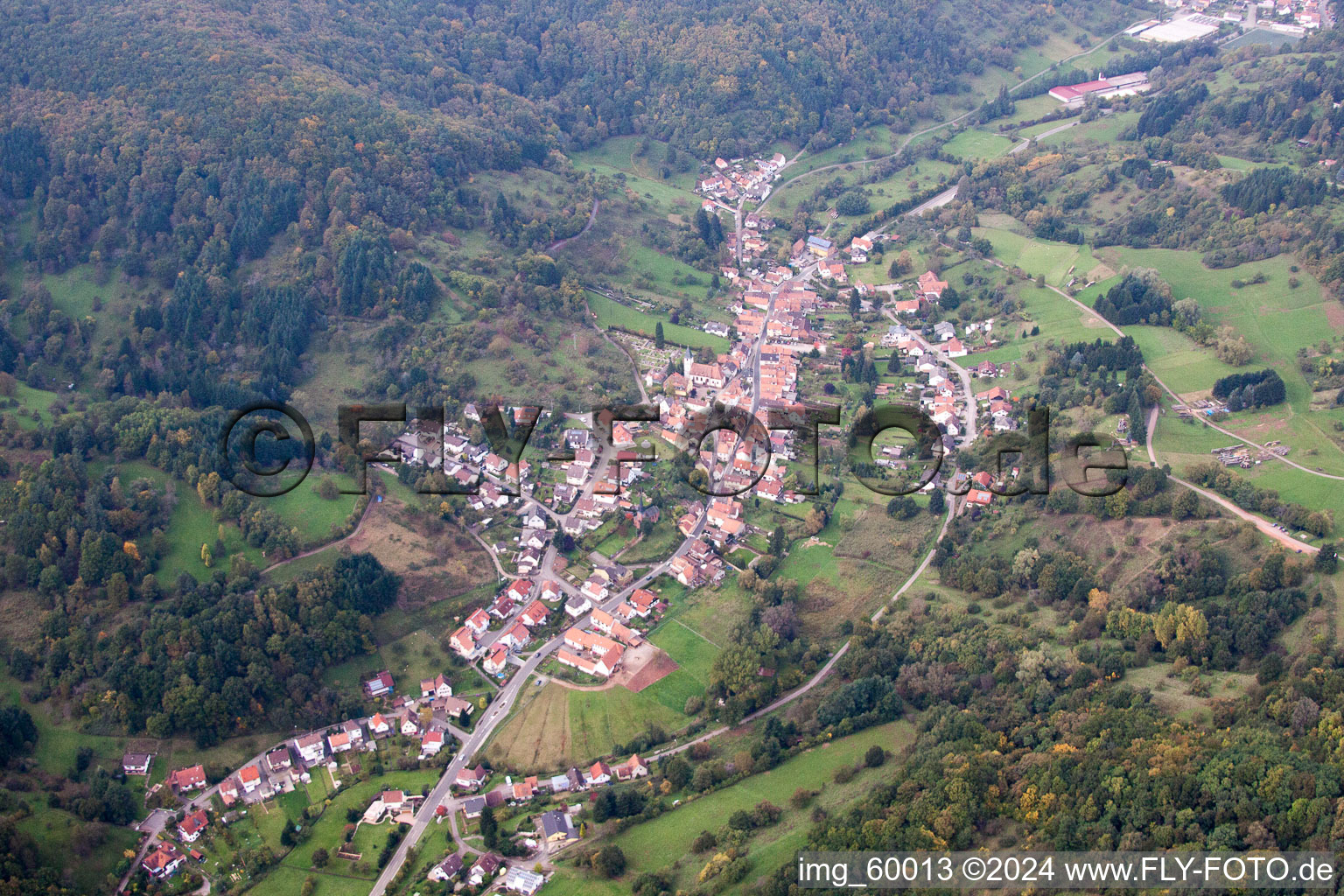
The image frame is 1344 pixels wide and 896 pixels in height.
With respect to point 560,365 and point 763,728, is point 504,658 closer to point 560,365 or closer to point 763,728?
point 763,728

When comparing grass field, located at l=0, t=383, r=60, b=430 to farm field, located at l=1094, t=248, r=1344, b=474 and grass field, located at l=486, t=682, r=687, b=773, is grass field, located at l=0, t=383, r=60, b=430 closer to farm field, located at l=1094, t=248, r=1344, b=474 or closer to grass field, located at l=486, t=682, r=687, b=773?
grass field, located at l=486, t=682, r=687, b=773

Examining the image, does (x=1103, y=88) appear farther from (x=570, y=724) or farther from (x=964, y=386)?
(x=570, y=724)

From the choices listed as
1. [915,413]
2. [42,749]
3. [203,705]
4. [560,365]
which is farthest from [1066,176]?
[42,749]

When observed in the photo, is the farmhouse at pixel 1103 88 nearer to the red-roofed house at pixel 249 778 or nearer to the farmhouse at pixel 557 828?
the farmhouse at pixel 557 828

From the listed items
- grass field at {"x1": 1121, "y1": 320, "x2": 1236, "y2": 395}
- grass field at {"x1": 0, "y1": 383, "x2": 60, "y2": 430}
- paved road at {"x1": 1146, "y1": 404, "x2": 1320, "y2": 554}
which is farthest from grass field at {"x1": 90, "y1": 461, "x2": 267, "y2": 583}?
grass field at {"x1": 1121, "y1": 320, "x2": 1236, "y2": 395}

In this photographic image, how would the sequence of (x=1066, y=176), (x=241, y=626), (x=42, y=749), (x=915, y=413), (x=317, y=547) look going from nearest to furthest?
1. (x=42, y=749)
2. (x=241, y=626)
3. (x=317, y=547)
4. (x=915, y=413)
5. (x=1066, y=176)

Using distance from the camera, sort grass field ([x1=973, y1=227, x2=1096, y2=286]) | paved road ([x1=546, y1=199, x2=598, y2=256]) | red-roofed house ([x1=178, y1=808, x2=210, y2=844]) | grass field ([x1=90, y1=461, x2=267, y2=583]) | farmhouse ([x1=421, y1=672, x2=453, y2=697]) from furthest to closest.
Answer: paved road ([x1=546, y1=199, x2=598, y2=256]) → grass field ([x1=973, y1=227, x2=1096, y2=286]) → grass field ([x1=90, y1=461, x2=267, y2=583]) → farmhouse ([x1=421, y1=672, x2=453, y2=697]) → red-roofed house ([x1=178, y1=808, x2=210, y2=844])
